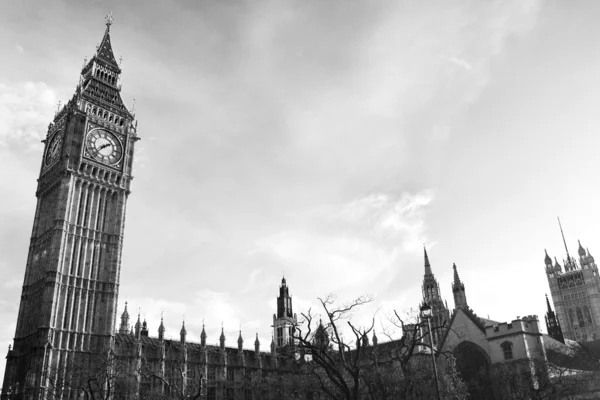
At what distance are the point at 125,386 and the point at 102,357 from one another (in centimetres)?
685

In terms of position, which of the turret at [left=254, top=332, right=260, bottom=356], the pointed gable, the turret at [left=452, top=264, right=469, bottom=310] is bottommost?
the pointed gable

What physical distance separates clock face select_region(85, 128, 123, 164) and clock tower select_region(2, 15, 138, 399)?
0.56ft

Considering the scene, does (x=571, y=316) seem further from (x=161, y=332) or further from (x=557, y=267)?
(x=161, y=332)

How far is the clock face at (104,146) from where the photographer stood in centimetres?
8744

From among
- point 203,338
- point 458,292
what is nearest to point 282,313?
point 203,338

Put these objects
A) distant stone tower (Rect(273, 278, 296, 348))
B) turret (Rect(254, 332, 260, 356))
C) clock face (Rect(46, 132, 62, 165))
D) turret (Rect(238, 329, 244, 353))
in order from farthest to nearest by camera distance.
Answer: distant stone tower (Rect(273, 278, 296, 348)), turret (Rect(254, 332, 260, 356)), turret (Rect(238, 329, 244, 353)), clock face (Rect(46, 132, 62, 165))

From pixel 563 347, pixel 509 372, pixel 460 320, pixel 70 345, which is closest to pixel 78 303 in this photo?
pixel 70 345

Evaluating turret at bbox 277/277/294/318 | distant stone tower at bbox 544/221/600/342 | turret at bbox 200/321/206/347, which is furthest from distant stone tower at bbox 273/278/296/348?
distant stone tower at bbox 544/221/600/342

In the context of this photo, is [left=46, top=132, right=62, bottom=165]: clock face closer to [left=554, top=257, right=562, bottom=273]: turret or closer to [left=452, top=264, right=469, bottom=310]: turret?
[left=452, top=264, right=469, bottom=310]: turret

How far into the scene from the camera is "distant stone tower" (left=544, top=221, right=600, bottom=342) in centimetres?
15438

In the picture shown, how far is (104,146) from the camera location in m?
89.6

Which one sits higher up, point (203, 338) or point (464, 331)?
point (203, 338)

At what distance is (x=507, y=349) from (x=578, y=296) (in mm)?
121816

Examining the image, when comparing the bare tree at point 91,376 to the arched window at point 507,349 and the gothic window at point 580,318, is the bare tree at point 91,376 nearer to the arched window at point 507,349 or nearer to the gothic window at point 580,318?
the arched window at point 507,349
